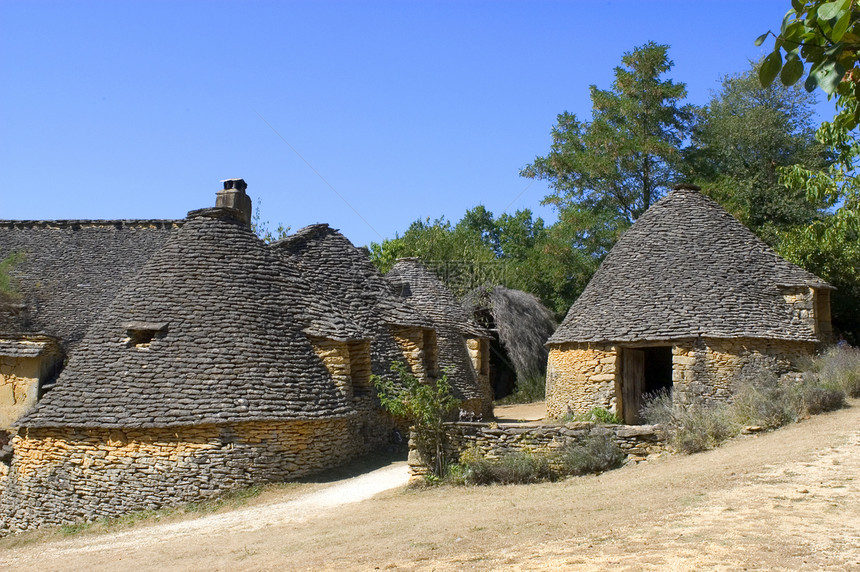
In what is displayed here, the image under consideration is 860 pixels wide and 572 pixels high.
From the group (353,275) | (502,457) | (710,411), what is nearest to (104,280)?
(353,275)

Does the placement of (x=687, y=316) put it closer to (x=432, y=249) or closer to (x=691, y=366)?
(x=691, y=366)

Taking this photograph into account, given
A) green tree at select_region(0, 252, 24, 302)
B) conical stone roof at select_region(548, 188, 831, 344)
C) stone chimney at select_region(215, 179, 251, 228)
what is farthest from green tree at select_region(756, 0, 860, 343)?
green tree at select_region(0, 252, 24, 302)

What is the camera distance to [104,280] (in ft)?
63.6

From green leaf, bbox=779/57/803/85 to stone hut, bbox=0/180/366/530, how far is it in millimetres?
10986

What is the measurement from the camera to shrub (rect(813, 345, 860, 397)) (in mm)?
14797

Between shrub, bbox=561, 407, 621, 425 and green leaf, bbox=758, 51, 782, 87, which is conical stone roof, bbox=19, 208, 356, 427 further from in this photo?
green leaf, bbox=758, 51, 782, 87

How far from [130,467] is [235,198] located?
633 centimetres

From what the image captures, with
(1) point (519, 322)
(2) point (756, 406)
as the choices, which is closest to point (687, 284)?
(2) point (756, 406)

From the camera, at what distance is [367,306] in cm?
1725

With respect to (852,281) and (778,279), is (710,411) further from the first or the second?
(852,281)

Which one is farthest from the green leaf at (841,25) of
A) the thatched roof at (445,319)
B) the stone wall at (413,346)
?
the thatched roof at (445,319)

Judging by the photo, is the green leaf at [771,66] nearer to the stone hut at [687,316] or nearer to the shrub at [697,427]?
the shrub at [697,427]

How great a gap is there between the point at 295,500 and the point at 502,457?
3.42 metres

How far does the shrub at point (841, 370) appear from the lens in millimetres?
14797
